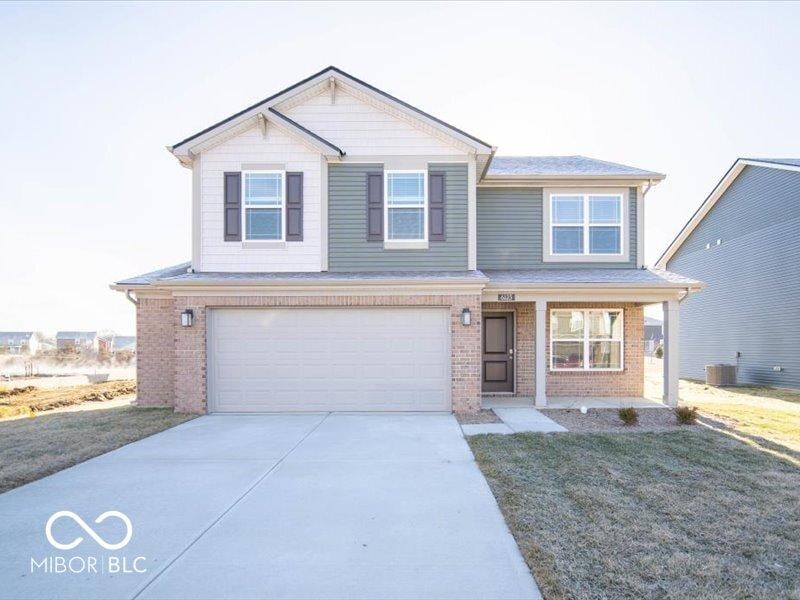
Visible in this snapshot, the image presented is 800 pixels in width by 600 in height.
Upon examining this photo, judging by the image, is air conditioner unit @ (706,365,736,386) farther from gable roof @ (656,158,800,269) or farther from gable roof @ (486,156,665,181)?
gable roof @ (486,156,665,181)

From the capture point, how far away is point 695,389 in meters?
14.0

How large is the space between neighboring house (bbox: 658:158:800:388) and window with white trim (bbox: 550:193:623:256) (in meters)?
7.09

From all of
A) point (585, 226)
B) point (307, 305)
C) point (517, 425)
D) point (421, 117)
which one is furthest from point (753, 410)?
point (307, 305)

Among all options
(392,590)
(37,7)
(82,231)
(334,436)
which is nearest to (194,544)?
(392,590)

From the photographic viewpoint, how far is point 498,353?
11406 millimetres

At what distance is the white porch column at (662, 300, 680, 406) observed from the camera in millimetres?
9695

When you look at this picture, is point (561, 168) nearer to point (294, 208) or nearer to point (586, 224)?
point (586, 224)

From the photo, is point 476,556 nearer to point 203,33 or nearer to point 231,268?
point 231,268

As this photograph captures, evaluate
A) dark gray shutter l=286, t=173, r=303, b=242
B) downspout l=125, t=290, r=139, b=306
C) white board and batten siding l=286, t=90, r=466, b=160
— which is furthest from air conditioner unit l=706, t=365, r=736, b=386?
downspout l=125, t=290, r=139, b=306

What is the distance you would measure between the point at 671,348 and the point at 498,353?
3913 millimetres

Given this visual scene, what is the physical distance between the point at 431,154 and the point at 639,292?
5.62 m

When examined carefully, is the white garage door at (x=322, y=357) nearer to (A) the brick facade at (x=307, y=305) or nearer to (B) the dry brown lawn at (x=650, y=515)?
(A) the brick facade at (x=307, y=305)

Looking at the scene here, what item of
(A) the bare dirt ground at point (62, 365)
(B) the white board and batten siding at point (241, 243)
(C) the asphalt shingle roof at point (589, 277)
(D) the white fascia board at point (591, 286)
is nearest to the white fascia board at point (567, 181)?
(C) the asphalt shingle roof at point (589, 277)

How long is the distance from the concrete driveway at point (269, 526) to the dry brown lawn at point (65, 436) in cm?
38
